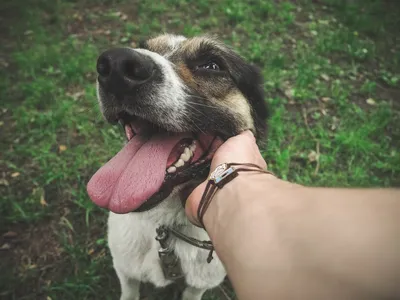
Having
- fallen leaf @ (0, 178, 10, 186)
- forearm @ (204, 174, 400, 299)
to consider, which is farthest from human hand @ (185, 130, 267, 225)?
fallen leaf @ (0, 178, 10, 186)

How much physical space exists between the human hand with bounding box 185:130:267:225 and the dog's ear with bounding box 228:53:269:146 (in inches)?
27.5

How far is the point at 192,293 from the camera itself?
2791 millimetres

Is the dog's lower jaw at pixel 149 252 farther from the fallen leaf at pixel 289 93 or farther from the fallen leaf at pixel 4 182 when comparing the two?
the fallen leaf at pixel 289 93

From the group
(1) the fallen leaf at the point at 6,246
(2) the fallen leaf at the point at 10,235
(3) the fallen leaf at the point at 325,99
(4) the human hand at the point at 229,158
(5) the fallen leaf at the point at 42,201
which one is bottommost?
(1) the fallen leaf at the point at 6,246

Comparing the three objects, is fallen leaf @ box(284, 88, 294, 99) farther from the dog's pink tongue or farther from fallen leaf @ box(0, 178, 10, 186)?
fallen leaf @ box(0, 178, 10, 186)

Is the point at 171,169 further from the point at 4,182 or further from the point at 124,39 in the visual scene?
the point at 124,39

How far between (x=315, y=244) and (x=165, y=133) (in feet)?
4.49

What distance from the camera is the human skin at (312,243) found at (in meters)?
0.86

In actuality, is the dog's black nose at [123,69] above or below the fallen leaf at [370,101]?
above

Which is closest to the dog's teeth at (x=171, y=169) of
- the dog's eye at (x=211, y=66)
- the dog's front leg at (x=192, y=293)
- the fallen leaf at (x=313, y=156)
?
the dog's eye at (x=211, y=66)

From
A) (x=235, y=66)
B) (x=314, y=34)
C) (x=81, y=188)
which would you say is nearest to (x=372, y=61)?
Result: (x=314, y=34)

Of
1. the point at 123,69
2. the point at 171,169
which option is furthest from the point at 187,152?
the point at 123,69

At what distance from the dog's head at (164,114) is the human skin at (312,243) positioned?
27.1 inches

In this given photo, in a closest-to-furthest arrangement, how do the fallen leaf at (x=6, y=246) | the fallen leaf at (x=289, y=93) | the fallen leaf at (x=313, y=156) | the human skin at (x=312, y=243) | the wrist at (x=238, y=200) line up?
the human skin at (x=312, y=243) < the wrist at (x=238, y=200) < the fallen leaf at (x=6, y=246) < the fallen leaf at (x=313, y=156) < the fallen leaf at (x=289, y=93)
